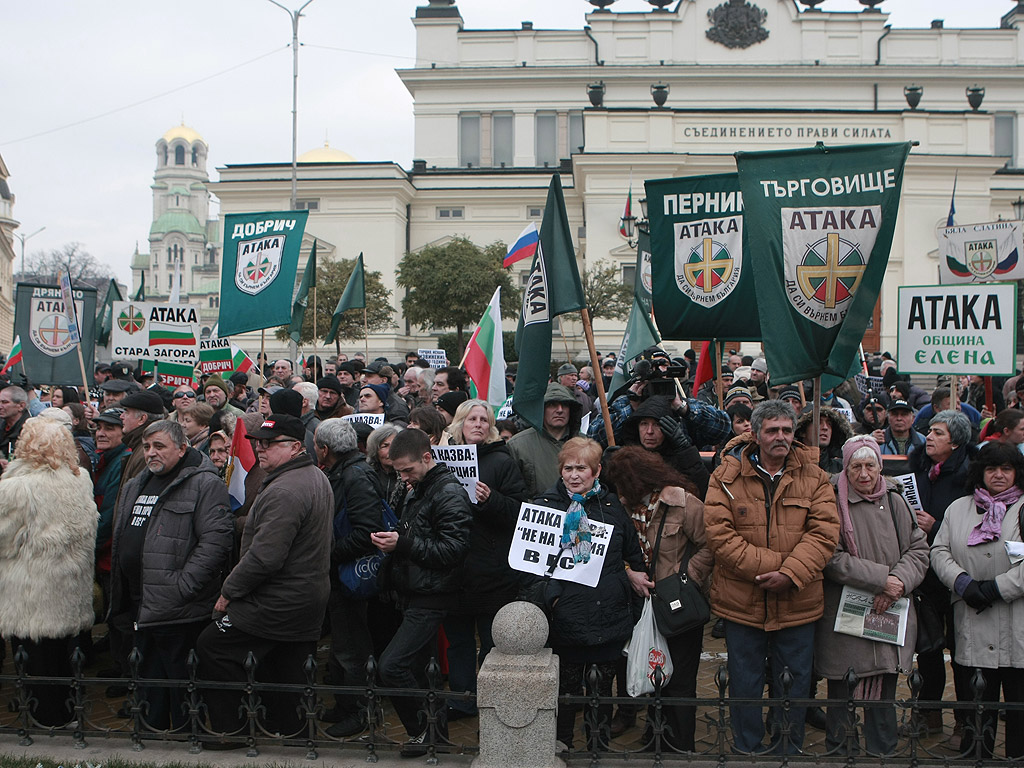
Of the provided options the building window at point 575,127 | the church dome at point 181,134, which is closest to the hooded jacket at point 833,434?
the building window at point 575,127

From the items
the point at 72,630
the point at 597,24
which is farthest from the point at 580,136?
the point at 72,630

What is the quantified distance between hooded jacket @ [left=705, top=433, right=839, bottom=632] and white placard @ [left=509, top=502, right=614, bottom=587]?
Result: 58 cm

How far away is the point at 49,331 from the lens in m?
12.1

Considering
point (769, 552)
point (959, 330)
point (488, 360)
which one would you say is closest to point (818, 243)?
point (769, 552)

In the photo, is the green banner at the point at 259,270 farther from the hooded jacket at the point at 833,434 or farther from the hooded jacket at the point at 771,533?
the hooded jacket at the point at 771,533

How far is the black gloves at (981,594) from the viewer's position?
16.4 ft

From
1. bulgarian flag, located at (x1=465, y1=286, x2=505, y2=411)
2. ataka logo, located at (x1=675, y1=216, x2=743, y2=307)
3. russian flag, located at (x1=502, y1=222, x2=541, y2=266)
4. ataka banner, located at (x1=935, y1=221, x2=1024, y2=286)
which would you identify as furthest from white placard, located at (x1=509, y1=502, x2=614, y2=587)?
ataka banner, located at (x1=935, y1=221, x2=1024, y2=286)

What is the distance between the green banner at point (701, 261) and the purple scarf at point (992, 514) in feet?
9.43

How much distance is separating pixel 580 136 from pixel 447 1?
10351 millimetres

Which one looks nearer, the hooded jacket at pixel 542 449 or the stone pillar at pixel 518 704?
the stone pillar at pixel 518 704

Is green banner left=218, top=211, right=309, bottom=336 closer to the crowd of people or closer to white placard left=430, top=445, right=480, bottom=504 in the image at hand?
the crowd of people

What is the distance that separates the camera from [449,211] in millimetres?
46562

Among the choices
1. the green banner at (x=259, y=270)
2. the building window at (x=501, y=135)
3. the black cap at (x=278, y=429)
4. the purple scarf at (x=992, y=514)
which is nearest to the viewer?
the purple scarf at (x=992, y=514)

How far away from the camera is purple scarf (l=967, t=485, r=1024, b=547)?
5.12 m
